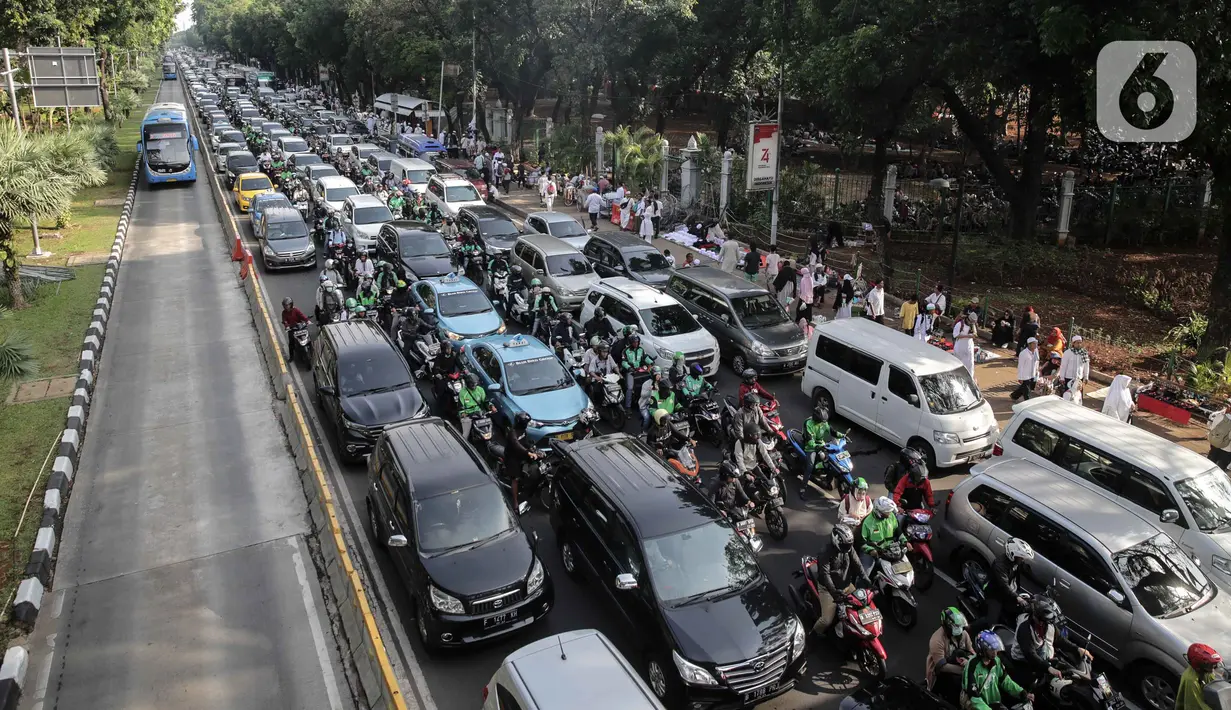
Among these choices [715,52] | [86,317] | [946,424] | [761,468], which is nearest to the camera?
[761,468]

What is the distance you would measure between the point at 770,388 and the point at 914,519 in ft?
22.1

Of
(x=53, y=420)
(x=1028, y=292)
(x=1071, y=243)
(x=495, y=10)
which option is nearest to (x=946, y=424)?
(x=1028, y=292)

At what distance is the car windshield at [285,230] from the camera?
24250mm

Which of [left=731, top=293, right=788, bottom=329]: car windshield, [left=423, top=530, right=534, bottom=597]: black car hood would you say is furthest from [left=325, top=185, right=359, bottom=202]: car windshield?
[left=423, top=530, right=534, bottom=597]: black car hood

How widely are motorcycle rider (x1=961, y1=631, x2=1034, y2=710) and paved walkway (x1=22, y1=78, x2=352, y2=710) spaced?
5655 millimetres

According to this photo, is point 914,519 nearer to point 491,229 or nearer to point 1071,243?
point 491,229

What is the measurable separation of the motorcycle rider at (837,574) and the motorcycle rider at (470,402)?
589 cm

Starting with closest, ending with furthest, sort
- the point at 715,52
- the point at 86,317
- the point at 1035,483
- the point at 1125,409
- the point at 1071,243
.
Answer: the point at 1035,483 < the point at 1125,409 < the point at 86,317 < the point at 1071,243 < the point at 715,52

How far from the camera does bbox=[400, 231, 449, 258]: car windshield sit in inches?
856

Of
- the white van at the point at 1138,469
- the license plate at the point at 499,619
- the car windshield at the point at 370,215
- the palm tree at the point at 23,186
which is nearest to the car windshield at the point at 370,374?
the license plate at the point at 499,619

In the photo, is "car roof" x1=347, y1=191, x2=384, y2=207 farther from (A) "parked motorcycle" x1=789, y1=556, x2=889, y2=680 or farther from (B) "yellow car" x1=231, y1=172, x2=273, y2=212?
(A) "parked motorcycle" x1=789, y1=556, x2=889, y2=680

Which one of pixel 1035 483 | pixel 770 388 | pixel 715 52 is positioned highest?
pixel 715 52

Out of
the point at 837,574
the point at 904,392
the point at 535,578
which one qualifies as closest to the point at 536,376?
the point at 535,578

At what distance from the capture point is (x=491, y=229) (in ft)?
81.9
